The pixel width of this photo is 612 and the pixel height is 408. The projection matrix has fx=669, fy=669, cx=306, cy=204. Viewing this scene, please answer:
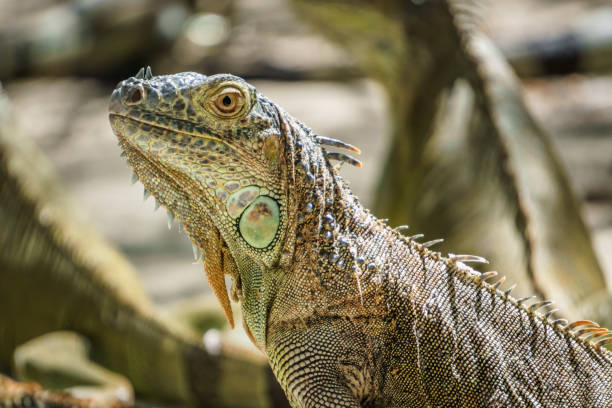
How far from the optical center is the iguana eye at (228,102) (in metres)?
2.08

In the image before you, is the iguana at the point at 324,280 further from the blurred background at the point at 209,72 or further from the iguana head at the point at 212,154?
the blurred background at the point at 209,72

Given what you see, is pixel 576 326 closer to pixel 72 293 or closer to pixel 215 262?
pixel 215 262

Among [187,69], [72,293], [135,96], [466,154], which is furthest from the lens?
[187,69]

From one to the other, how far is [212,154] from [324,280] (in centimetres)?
55

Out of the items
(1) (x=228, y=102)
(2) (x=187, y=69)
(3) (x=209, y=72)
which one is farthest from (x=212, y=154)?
(2) (x=187, y=69)

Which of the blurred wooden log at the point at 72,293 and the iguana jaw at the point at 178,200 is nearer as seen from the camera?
the iguana jaw at the point at 178,200

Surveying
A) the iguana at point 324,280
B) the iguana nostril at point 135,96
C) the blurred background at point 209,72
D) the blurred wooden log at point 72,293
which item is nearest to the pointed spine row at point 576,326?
the iguana at point 324,280

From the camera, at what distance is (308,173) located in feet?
7.24

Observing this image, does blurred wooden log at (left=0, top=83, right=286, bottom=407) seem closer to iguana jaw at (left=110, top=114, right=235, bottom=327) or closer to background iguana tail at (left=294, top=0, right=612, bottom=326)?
background iguana tail at (left=294, top=0, right=612, bottom=326)

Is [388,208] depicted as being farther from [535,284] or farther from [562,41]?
[562,41]

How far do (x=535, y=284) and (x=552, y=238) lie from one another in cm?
76

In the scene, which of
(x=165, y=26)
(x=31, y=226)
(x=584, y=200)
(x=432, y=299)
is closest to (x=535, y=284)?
(x=432, y=299)

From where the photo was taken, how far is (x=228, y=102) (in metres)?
2.10

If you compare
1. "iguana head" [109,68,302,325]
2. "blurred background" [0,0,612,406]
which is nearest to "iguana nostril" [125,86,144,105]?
"iguana head" [109,68,302,325]
